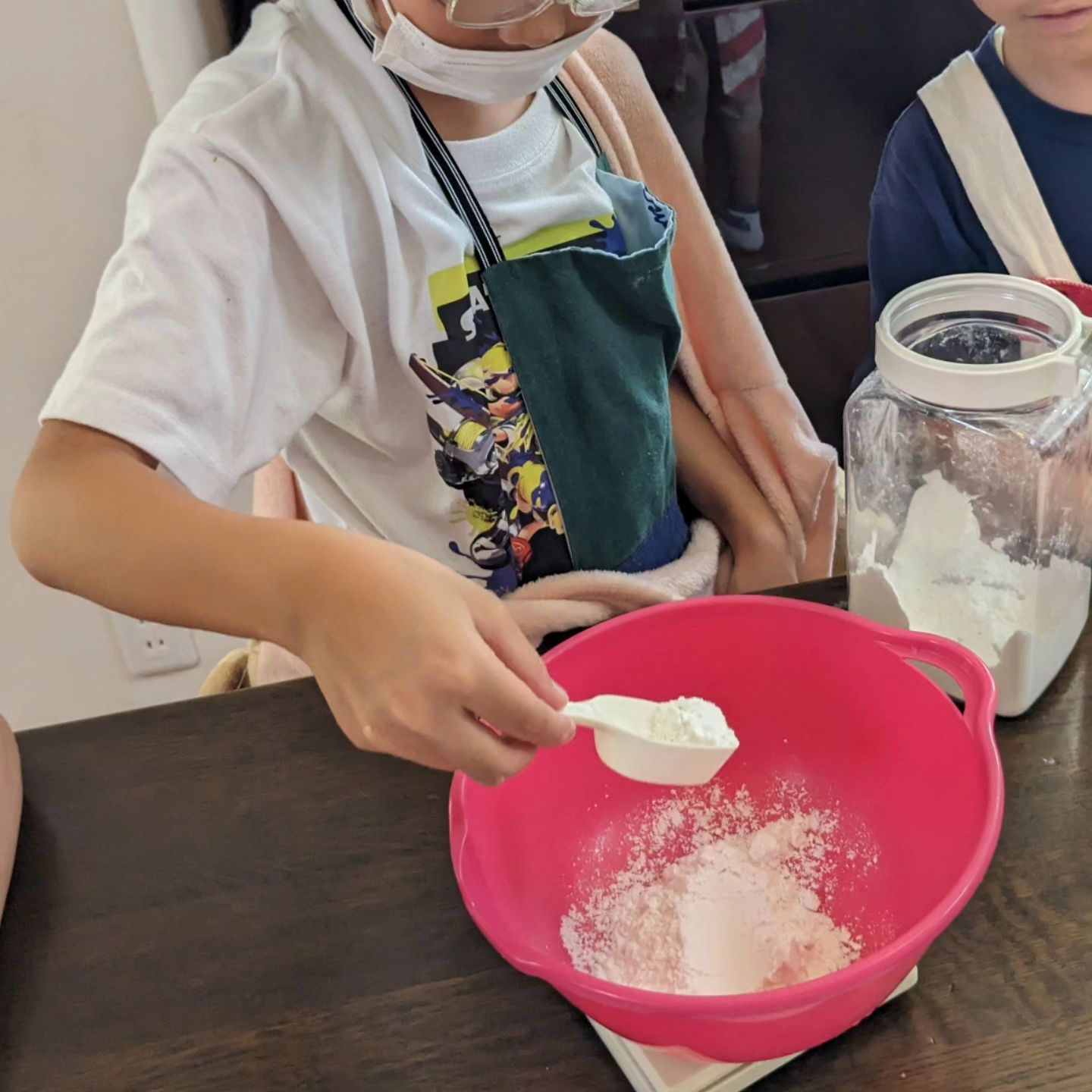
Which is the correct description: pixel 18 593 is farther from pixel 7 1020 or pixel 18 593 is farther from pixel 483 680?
pixel 483 680

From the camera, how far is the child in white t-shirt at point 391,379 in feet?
1.50

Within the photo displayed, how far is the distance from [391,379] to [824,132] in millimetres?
787

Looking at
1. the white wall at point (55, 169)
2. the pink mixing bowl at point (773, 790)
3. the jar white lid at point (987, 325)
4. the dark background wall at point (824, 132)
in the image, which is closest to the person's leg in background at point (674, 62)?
the dark background wall at point (824, 132)

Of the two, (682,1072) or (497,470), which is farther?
(497,470)

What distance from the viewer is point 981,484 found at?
Answer: 59 cm

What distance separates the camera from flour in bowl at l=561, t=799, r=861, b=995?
52cm

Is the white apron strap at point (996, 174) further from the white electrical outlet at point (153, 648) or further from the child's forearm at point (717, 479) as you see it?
the white electrical outlet at point (153, 648)

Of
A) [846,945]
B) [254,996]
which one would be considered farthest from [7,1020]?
[846,945]

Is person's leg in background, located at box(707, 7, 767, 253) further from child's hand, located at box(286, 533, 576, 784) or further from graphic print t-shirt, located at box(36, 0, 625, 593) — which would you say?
child's hand, located at box(286, 533, 576, 784)

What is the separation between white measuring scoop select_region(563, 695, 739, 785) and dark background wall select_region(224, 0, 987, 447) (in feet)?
2.73

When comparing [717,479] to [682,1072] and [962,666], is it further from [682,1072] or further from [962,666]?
[682,1072]

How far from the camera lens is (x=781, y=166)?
4.12 feet

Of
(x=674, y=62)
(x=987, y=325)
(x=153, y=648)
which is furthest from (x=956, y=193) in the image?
(x=153, y=648)

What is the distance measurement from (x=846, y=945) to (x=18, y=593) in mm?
965
